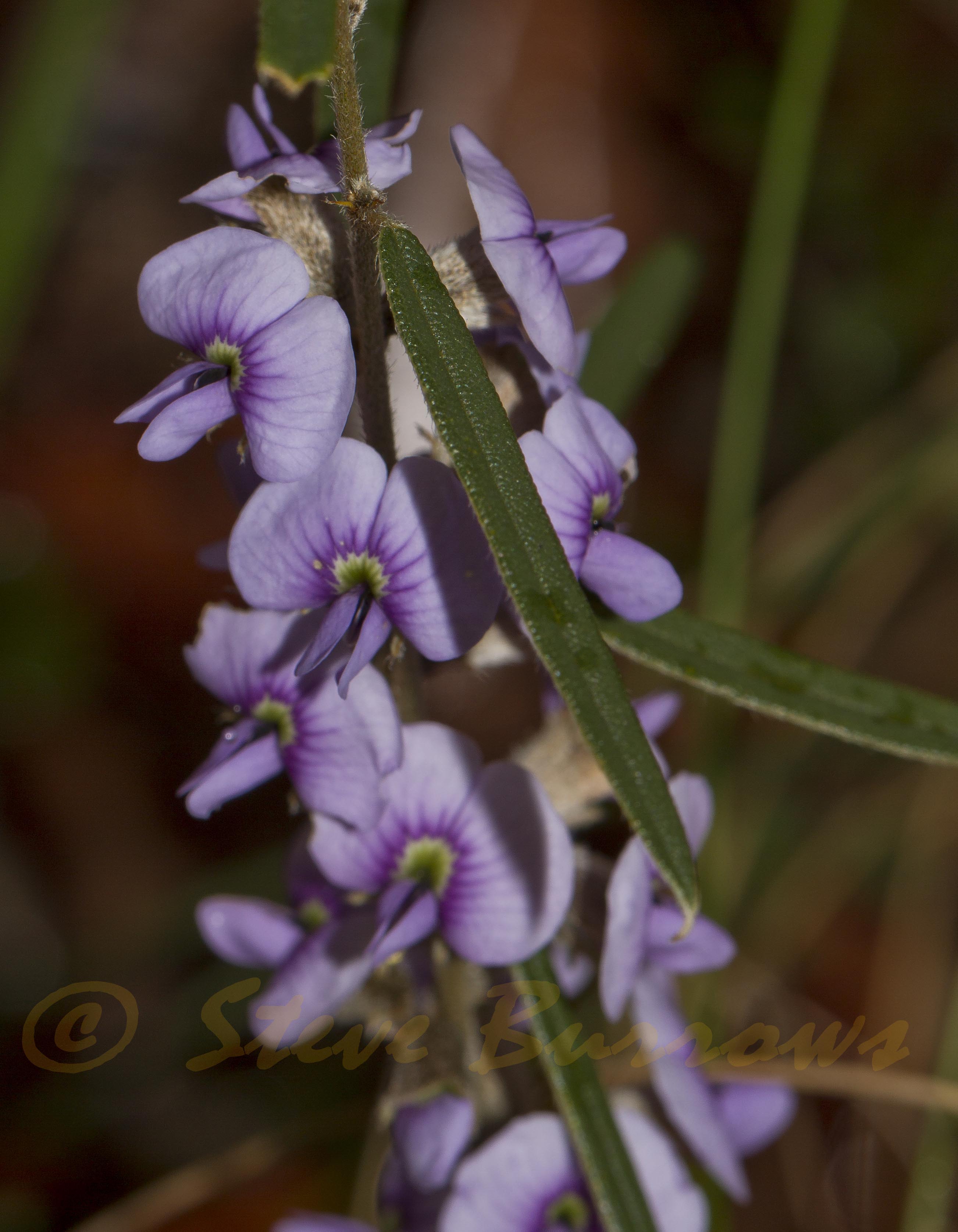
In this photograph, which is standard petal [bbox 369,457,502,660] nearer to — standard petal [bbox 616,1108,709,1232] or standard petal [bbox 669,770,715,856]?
standard petal [bbox 669,770,715,856]

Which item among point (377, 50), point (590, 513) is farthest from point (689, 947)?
point (377, 50)

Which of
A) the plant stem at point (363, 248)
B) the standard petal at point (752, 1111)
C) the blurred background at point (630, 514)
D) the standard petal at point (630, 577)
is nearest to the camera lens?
the plant stem at point (363, 248)

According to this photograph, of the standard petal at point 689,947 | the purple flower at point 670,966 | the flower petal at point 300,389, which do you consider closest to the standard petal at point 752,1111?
the purple flower at point 670,966

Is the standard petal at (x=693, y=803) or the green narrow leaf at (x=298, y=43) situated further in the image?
the standard petal at (x=693, y=803)

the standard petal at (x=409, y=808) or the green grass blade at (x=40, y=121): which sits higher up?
the green grass blade at (x=40, y=121)

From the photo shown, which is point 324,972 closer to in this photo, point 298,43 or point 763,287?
point 298,43

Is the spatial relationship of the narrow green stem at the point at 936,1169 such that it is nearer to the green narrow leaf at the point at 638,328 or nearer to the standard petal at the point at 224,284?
the green narrow leaf at the point at 638,328

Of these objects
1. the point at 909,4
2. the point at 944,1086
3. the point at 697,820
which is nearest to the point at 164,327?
the point at 697,820
